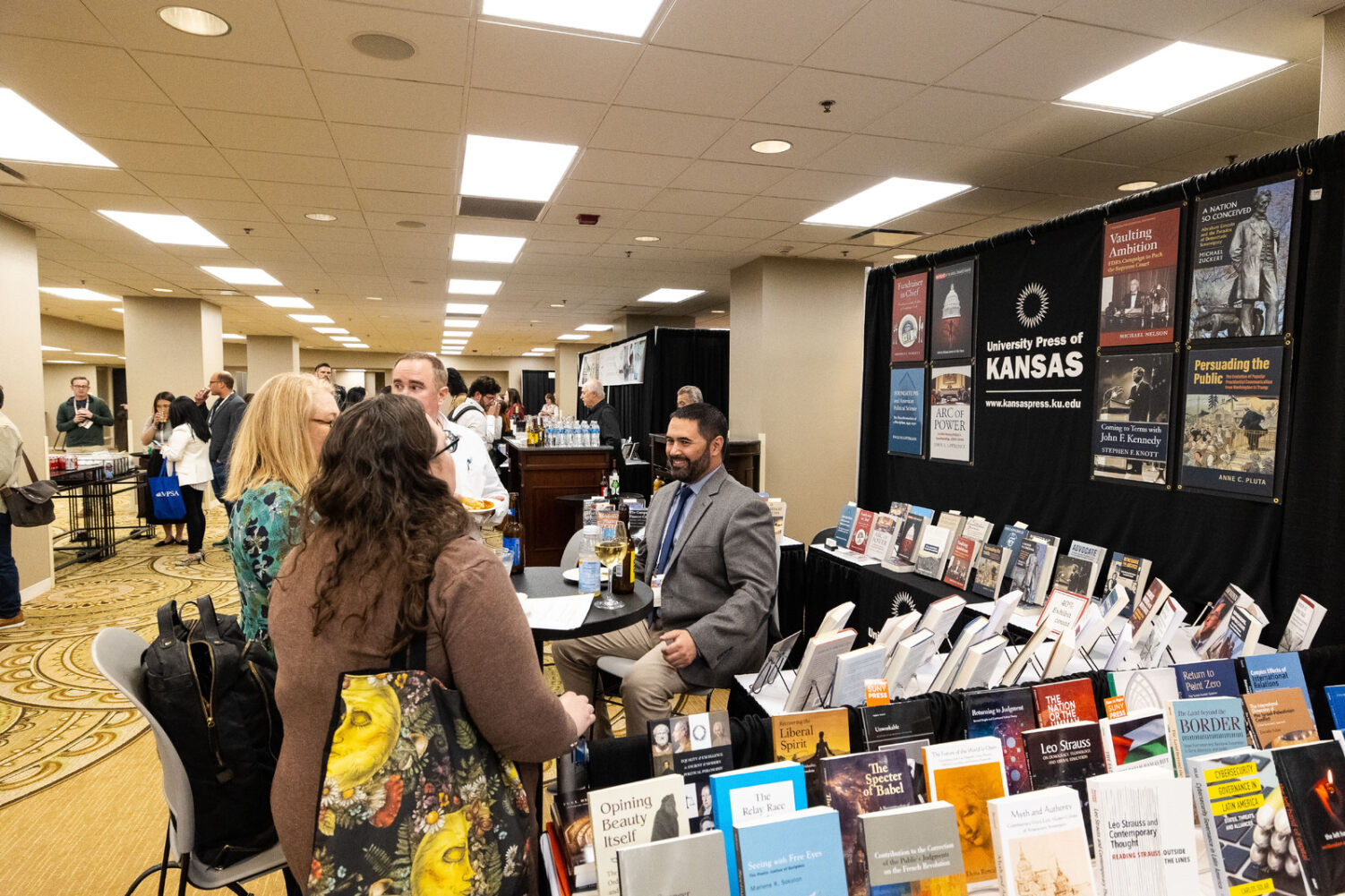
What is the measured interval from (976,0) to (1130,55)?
90 centimetres

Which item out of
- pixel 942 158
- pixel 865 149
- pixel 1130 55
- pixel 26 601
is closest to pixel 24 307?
pixel 26 601

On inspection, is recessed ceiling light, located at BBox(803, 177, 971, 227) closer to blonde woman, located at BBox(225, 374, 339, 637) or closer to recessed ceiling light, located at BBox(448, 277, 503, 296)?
blonde woman, located at BBox(225, 374, 339, 637)

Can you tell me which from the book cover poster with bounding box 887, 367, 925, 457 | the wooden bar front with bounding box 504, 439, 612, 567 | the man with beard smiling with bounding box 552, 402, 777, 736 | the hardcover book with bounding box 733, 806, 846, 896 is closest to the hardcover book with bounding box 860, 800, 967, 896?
the hardcover book with bounding box 733, 806, 846, 896

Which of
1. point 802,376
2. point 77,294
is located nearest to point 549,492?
point 802,376

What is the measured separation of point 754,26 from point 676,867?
2.71m

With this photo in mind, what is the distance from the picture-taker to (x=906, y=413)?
4.07 meters

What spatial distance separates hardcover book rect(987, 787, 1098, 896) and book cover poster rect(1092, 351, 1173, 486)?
6.83 ft

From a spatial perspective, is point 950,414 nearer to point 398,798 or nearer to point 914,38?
point 914,38

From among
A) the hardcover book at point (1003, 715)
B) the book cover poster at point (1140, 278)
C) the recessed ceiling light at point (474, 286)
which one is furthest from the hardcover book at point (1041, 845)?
the recessed ceiling light at point (474, 286)

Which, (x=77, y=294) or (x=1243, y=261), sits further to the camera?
(x=77, y=294)

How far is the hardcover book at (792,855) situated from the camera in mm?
1018

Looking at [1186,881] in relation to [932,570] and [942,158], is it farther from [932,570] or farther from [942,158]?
[942,158]

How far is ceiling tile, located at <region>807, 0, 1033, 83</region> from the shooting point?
8.21 ft

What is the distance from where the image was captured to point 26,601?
5.07m
